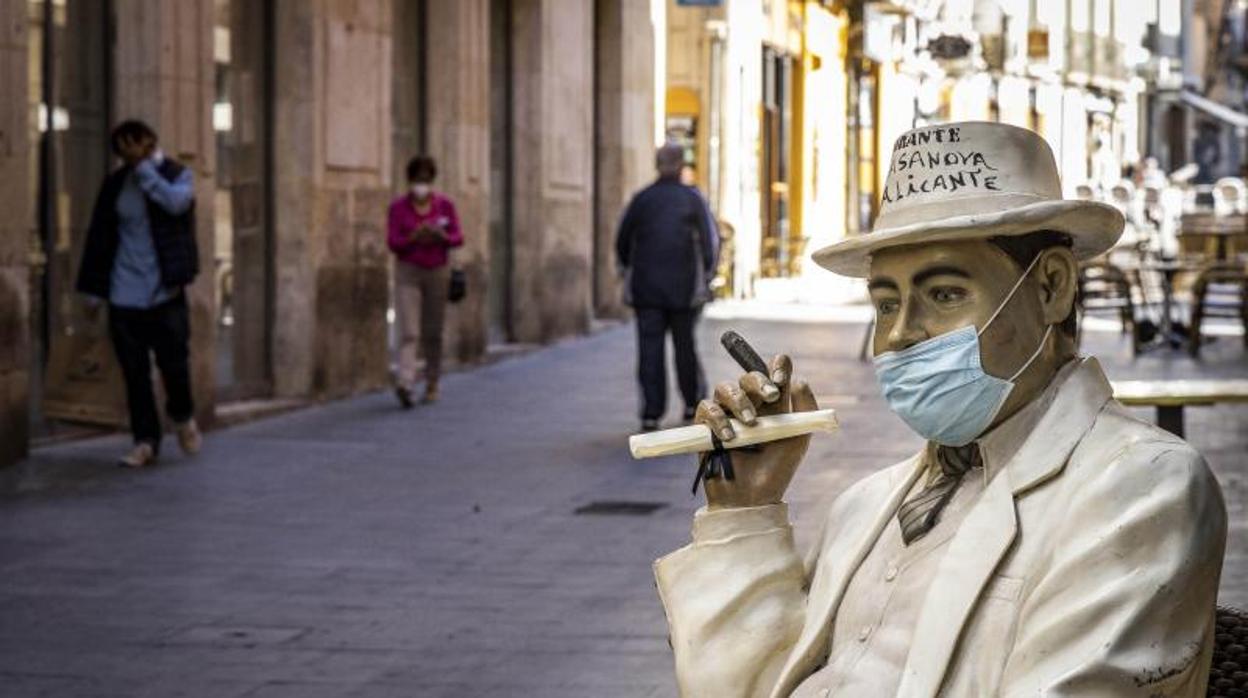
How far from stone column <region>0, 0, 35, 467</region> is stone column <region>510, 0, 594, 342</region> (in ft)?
32.1

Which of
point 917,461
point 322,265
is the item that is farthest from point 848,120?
point 917,461

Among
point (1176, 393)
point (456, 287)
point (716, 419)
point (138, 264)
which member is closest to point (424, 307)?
point (456, 287)

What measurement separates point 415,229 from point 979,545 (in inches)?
542

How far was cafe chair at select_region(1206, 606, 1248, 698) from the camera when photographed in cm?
282

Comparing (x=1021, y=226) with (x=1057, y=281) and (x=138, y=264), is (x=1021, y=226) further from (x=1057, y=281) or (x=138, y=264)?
(x=138, y=264)

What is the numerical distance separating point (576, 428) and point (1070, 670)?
12.0 m

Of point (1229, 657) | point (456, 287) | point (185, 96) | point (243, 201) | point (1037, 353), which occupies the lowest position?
point (456, 287)

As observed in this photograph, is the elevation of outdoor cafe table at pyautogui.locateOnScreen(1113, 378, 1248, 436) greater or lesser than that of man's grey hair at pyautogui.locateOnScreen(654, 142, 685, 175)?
lesser

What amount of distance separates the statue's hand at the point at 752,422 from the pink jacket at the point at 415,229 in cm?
1328

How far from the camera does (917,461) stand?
9.45 feet

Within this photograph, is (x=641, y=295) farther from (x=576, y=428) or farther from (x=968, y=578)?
(x=968, y=578)

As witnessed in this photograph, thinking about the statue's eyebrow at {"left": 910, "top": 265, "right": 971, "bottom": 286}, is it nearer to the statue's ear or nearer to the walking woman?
the statue's ear

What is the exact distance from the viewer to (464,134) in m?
19.5

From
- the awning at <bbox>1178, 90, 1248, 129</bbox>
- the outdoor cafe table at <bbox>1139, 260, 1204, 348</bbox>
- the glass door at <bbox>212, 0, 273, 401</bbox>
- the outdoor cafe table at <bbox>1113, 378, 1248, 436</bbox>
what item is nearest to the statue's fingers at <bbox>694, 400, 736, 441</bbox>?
the outdoor cafe table at <bbox>1113, 378, 1248, 436</bbox>
